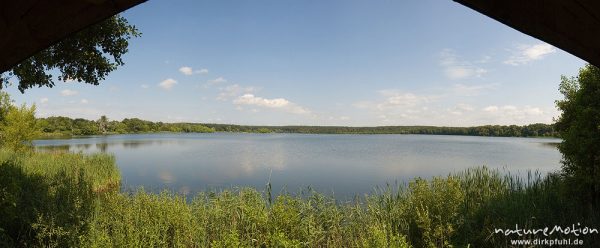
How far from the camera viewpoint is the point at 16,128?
80.0 feet

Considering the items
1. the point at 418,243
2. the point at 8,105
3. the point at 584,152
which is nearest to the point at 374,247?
the point at 418,243

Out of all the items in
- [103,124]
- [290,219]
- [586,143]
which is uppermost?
[103,124]

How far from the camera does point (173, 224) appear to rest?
24.8ft

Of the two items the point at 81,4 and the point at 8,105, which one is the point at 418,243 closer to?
the point at 81,4

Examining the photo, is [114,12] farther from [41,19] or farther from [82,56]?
[82,56]

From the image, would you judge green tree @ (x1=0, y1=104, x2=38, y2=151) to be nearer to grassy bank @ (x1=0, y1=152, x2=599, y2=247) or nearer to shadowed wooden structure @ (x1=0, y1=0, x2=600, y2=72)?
grassy bank @ (x1=0, y1=152, x2=599, y2=247)

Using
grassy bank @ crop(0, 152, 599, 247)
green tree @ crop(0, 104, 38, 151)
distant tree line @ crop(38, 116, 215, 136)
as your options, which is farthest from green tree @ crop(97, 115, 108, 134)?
grassy bank @ crop(0, 152, 599, 247)

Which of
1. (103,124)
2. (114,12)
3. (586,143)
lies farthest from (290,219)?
(103,124)

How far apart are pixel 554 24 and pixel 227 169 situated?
89.0ft

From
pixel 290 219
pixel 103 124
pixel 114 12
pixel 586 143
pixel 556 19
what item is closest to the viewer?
pixel 556 19

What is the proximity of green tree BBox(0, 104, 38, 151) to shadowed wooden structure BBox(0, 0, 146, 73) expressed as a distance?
29.9m

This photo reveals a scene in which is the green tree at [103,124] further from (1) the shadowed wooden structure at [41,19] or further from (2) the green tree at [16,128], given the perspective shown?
(1) the shadowed wooden structure at [41,19]

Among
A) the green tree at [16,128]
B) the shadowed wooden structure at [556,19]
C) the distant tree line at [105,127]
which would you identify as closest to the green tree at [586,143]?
the shadowed wooden structure at [556,19]

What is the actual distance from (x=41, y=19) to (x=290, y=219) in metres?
6.34
